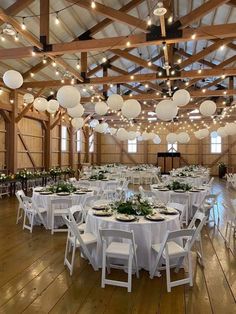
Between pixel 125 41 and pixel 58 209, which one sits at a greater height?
pixel 125 41

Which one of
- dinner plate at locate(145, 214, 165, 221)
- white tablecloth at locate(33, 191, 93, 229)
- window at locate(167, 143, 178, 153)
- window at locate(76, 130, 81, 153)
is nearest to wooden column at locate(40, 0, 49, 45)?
white tablecloth at locate(33, 191, 93, 229)

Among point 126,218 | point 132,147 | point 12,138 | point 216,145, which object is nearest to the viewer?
point 126,218

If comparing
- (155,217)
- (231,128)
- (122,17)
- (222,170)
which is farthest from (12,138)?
(222,170)

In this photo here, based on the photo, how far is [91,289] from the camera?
3.45 m

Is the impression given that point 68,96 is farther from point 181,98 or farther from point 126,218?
point 126,218

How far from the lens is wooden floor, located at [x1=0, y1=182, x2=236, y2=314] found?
120 inches

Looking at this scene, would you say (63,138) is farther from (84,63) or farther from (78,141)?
(84,63)

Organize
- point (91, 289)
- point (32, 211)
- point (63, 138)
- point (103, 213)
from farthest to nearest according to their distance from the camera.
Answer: point (63, 138)
point (32, 211)
point (103, 213)
point (91, 289)

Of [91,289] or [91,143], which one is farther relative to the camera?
[91,143]

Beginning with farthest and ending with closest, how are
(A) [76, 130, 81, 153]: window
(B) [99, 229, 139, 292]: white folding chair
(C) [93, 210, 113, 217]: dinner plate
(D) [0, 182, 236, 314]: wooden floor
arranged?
(A) [76, 130, 81, 153]: window
(C) [93, 210, 113, 217]: dinner plate
(B) [99, 229, 139, 292]: white folding chair
(D) [0, 182, 236, 314]: wooden floor

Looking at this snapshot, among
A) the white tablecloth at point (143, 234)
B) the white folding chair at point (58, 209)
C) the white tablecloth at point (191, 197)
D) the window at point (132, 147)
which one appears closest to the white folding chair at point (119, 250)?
the white tablecloth at point (143, 234)

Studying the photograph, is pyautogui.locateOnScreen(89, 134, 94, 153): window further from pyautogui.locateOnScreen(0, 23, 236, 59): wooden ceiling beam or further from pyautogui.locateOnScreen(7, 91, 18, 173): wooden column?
pyautogui.locateOnScreen(0, 23, 236, 59): wooden ceiling beam

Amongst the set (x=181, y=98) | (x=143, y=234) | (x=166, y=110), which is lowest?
(x=143, y=234)

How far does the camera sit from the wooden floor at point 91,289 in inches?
120
